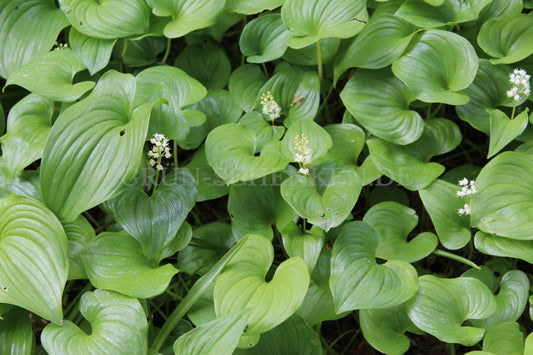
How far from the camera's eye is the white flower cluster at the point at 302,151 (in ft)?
6.37

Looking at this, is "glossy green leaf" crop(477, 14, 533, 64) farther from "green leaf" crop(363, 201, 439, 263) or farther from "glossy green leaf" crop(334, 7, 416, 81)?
"green leaf" crop(363, 201, 439, 263)

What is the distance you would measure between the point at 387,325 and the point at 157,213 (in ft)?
3.75

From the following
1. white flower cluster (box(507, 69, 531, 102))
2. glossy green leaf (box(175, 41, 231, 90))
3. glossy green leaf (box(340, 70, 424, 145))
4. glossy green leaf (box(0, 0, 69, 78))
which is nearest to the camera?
white flower cluster (box(507, 69, 531, 102))

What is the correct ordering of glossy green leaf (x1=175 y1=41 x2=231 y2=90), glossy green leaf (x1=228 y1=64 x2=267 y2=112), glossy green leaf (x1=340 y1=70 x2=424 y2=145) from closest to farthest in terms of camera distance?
glossy green leaf (x1=340 y1=70 x2=424 y2=145) → glossy green leaf (x1=228 y1=64 x2=267 y2=112) → glossy green leaf (x1=175 y1=41 x2=231 y2=90)

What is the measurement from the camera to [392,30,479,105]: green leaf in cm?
217

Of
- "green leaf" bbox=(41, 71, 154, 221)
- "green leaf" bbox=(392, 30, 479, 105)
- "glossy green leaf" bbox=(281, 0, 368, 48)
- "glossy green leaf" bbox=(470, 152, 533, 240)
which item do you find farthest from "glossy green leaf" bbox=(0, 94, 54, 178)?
"glossy green leaf" bbox=(470, 152, 533, 240)

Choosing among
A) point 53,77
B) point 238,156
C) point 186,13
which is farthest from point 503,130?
point 53,77

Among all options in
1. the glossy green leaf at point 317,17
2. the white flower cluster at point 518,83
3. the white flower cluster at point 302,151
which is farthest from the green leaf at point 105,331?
the white flower cluster at point 518,83

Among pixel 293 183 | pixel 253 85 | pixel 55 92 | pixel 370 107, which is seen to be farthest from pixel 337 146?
pixel 55 92

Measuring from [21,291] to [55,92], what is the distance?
1.00 metres

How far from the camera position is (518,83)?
2.12m

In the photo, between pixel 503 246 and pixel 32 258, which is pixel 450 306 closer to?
pixel 503 246

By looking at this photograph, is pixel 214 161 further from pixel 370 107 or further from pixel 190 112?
pixel 370 107

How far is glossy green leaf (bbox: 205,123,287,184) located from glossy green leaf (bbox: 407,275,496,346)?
0.83m
